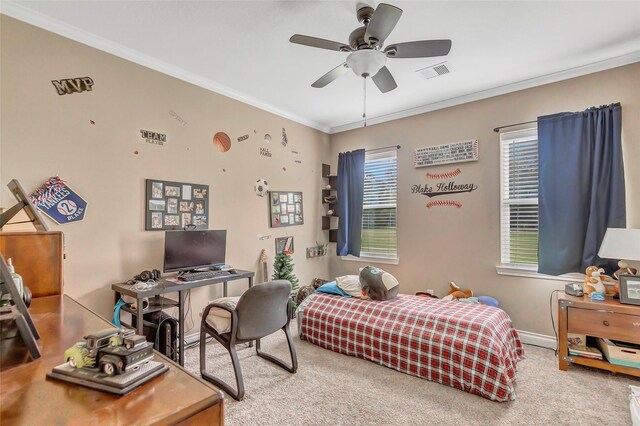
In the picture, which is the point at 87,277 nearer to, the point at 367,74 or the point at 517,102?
the point at 367,74

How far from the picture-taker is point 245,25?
7.97 ft

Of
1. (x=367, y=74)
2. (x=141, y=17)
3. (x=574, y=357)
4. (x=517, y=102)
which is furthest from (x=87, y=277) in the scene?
(x=517, y=102)

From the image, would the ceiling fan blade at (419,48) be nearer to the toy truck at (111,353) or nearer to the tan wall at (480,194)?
the tan wall at (480,194)

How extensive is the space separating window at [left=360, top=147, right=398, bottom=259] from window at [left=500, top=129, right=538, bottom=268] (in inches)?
51.5

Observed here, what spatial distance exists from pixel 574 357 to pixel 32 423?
11.2 ft

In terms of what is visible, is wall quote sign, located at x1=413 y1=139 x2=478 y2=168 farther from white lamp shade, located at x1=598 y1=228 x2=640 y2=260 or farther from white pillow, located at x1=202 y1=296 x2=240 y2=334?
white pillow, located at x1=202 y1=296 x2=240 y2=334

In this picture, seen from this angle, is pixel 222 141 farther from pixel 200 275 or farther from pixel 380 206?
pixel 380 206

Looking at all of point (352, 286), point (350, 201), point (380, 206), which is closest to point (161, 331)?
point (352, 286)

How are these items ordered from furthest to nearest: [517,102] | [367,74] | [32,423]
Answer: [517,102], [367,74], [32,423]

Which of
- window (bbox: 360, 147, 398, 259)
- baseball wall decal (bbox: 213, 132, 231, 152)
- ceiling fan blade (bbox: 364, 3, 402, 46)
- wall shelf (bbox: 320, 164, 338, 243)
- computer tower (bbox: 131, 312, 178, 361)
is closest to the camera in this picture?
ceiling fan blade (bbox: 364, 3, 402, 46)

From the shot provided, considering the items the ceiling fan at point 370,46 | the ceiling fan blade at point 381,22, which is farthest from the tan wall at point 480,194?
the ceiling fan blade at point 381,22

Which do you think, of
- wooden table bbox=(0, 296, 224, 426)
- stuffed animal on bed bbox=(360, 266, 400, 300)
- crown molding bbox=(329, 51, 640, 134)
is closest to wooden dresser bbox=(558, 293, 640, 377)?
stuffed animal on bed bbox=(360, 266, 400, 300)

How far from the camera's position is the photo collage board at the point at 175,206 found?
9.73 feet

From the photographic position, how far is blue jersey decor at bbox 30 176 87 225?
2354 mm
